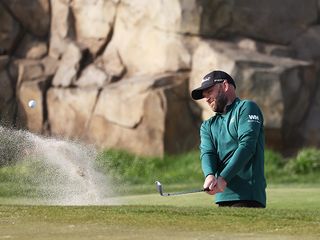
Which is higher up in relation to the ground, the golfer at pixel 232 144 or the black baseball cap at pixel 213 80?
the black baseball cap at pixel 213 80

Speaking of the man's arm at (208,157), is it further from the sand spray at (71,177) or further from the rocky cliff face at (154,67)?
the rocky cliff face at (154,67)

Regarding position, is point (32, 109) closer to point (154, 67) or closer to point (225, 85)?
point (154, 67)

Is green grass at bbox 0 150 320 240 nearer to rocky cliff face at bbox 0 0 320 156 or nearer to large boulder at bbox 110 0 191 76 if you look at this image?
rocky cliff face at bbox 0 0 320 156

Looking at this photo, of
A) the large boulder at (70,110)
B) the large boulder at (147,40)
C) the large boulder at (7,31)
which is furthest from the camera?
the large boulder at (7,31)

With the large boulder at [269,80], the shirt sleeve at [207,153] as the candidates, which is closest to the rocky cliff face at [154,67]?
the large boulder at [269,80]

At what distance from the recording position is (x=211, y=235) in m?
5.54

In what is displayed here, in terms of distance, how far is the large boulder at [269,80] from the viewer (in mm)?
17969

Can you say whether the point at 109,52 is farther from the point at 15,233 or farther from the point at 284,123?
the point at 15,233

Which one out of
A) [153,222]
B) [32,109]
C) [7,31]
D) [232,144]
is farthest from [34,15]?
[153,222]

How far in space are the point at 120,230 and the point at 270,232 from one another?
810 millimetres

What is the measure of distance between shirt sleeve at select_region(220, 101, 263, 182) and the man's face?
182mm

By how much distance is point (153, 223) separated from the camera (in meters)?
6.10

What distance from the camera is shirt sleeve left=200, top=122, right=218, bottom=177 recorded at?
259 inches

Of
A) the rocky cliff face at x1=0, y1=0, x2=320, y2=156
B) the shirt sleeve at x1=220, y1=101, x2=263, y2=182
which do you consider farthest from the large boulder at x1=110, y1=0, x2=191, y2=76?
the shirt sleeve at x1=220, y1=101, x2=263, y2=182
